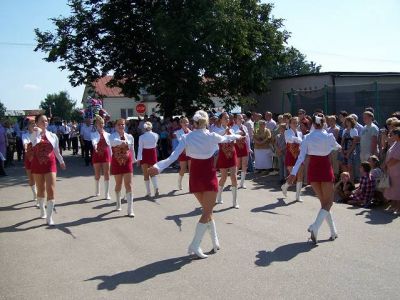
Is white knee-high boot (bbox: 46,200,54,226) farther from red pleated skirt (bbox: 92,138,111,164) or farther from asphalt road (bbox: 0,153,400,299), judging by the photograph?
red pleated skirt (bbox: 92,138,111,164)

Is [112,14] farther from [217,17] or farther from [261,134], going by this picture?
[261,134]

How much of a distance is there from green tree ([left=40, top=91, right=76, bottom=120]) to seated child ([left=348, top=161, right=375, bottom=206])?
85924mm

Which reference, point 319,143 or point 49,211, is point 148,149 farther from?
point 319,143

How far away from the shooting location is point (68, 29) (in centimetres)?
2470

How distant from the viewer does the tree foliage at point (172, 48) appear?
21.1 metres

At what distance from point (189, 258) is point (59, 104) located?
305 ft

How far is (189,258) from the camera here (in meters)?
6.70

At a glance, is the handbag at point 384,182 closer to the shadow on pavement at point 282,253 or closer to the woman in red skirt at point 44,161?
the shadow on pavement at point 282,253

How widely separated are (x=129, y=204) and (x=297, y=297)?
17.4 ft

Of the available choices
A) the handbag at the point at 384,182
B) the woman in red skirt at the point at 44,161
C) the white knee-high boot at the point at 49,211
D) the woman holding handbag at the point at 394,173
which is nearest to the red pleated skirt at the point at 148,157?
the woman in red skirt at the point at 44,161

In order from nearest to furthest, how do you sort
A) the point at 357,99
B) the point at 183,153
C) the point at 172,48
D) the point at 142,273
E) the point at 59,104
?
1. the point at 142,273
2. the point at 183,153
3. the point at 357,99
4. the point at 172,48
5. the point at 59,104

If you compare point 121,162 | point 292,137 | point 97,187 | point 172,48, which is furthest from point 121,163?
point 172,48

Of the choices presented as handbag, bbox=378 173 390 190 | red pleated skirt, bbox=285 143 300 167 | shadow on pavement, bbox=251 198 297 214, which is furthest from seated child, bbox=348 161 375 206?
red pleated skirt, bbox=285 143 300 167

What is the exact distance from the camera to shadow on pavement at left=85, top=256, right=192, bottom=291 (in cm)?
576
